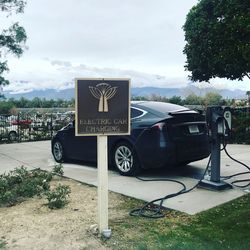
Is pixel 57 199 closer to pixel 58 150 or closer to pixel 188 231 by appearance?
pixel 188 231

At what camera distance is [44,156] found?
10.8 meters

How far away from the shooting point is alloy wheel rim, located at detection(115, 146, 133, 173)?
24.2 feet

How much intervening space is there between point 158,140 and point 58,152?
3.32 meters

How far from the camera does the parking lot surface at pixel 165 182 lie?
5.53m

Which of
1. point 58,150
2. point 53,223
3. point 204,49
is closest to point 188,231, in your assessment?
point 53,223

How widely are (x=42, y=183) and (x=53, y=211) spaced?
1.28m

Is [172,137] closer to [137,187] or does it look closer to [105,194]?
[137,187]

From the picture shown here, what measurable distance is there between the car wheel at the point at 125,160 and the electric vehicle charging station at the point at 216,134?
4.74 ft

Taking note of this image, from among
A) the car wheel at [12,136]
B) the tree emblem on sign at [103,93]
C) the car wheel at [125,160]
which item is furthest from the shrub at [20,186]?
the car wheel at [12,136]

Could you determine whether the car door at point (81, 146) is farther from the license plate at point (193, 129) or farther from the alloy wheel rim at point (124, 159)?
the license plate at point (193, 129)

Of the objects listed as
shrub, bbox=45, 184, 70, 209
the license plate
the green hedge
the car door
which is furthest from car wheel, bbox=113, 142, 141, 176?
the green hedge

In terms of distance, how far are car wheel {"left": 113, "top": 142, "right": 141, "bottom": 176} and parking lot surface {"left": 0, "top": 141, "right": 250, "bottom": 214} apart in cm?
17

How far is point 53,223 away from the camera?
4.68 metres

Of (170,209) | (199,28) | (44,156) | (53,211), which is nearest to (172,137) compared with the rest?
(170,209)
